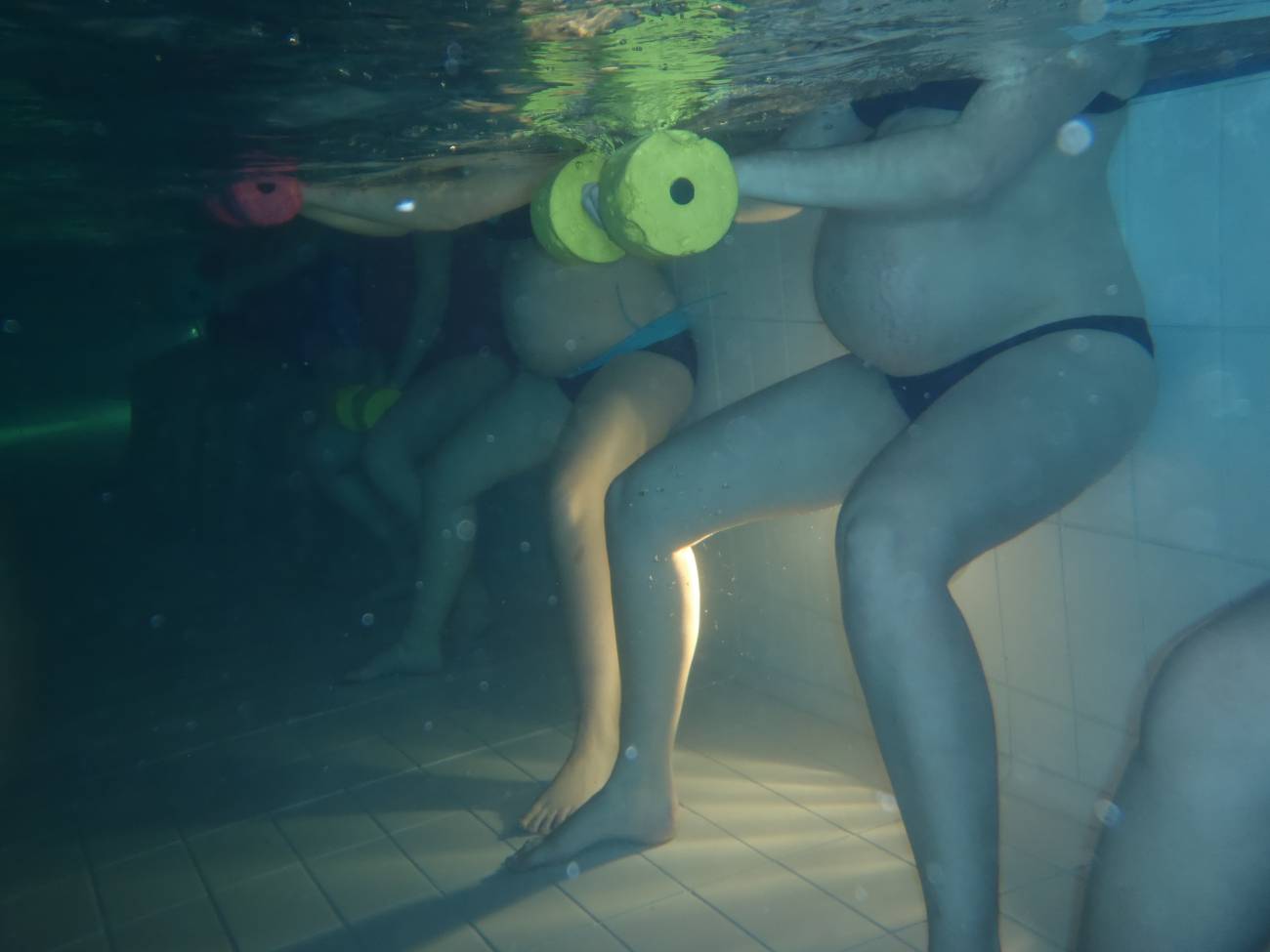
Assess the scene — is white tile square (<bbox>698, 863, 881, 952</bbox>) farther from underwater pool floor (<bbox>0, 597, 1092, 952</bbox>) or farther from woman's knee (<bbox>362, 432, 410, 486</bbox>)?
woman's knee (<bbox>362, 432, 410, 486</bbox>)

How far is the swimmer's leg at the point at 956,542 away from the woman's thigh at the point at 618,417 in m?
0.99

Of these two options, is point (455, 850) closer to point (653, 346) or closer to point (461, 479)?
point (461, 479)

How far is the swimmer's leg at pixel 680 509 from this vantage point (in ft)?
6.22

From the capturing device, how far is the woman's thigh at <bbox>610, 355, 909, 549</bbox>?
74.3 inches

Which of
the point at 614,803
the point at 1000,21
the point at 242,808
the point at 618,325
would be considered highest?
the point at 1000,21

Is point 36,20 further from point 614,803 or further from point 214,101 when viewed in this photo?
point 614,803

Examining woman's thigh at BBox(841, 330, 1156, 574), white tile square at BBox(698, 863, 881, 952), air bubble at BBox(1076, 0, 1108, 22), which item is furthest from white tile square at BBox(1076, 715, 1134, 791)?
air bubble at BBox(1076, 0, 1108, 22)

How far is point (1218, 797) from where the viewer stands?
1.04 metres

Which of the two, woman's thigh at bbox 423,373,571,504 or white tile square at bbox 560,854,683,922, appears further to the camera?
woman's thigh at bbox 423,373,571,504

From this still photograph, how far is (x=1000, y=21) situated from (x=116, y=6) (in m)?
1.22

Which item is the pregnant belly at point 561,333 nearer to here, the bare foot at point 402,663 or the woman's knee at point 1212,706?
the bare foot at point 402,663

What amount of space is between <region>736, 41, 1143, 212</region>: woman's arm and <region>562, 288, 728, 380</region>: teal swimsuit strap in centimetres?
116

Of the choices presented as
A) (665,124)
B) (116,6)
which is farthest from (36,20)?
(665,124)

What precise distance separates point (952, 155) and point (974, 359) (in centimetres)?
38
